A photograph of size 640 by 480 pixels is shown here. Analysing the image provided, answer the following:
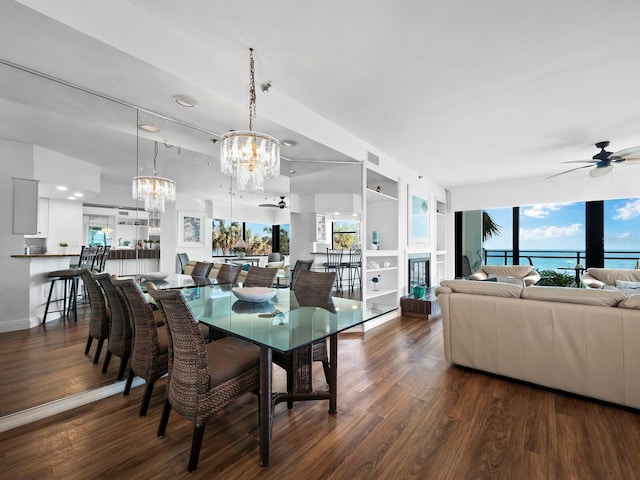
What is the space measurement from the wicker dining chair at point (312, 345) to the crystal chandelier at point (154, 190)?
1527mm

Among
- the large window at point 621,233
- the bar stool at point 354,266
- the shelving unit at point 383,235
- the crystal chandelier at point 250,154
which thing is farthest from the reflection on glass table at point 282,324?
the large window at point 621,233

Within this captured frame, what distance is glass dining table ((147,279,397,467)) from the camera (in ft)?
5.08

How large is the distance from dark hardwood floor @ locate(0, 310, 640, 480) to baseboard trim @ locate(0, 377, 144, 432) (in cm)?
6

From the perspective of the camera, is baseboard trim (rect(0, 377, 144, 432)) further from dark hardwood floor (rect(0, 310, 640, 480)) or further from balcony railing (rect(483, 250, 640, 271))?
balcony railing (rect(483, 250, 640, 271))

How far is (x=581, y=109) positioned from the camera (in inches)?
125

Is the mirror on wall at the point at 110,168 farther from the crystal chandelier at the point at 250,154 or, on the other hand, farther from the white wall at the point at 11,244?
the crystal chandelier at the point at 250,154

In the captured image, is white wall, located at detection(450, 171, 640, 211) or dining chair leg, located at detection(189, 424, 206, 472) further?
white wall, located at detection(450, 171, 640, 211)

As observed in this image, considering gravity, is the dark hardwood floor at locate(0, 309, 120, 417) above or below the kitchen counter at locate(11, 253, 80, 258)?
below

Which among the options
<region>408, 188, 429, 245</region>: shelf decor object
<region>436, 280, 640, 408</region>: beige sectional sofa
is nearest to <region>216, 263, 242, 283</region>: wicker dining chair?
<region>436, 280, 640, 408</region>: beige sectional sofa

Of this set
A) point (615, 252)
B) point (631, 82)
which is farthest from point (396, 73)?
point (615, 252)

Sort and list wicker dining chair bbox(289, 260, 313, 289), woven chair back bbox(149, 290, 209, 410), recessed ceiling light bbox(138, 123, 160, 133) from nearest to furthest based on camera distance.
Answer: woven chair back bbox(149, 290, 209, 410), recessed ceiling light bbox(138, 123, 160, 133), wicker dining chair bbox(289, 260, 313, 289)

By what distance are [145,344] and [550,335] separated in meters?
3.05

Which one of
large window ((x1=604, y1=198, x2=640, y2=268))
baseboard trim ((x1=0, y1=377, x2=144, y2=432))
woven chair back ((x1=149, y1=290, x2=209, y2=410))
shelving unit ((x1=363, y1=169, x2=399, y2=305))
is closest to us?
woven chair back ((x1=149, y1=290, x2=209, y2=410))

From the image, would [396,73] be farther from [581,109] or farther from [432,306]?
[432,306]
